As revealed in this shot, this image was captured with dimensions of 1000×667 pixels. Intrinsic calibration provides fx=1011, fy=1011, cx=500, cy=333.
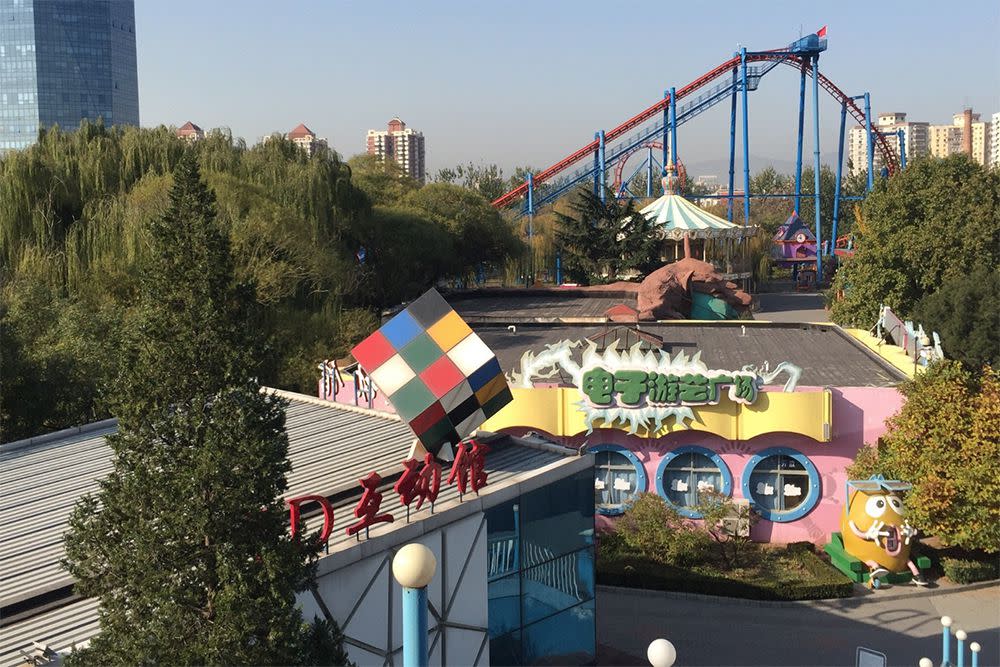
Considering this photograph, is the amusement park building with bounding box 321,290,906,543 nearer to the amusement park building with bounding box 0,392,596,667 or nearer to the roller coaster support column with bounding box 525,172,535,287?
the amusement park building with bounding box 0,392,596,667

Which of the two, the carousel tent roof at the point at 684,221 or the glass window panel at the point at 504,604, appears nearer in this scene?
the glass window panel at the point at 504,604

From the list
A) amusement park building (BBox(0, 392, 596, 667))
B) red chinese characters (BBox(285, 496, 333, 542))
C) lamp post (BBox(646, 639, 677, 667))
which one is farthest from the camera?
amusement park building (BBox(0, 392, 596, 667))

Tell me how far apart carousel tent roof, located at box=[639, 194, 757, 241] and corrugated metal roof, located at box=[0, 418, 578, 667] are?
29478 mm

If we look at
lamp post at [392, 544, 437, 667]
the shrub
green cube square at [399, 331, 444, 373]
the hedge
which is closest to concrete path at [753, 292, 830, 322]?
the shrub

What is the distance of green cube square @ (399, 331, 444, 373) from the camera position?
1297 centimetres

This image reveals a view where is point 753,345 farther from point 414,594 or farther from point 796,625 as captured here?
point 414,594

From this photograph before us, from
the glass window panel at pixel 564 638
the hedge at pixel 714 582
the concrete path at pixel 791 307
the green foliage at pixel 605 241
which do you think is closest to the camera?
the glass window panel at pixel 564 638

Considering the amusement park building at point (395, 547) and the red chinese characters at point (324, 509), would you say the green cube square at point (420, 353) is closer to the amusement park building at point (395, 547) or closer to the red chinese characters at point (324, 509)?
the amusement park building at point (395, 547)

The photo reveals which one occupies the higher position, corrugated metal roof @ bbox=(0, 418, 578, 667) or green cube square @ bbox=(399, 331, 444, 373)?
green cube square @ bbox=(399, 331, 444, 373)

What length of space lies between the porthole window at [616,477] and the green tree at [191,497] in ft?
45.0

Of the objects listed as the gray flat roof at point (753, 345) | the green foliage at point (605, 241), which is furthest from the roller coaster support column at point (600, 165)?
the gray flat roof at point (753, 345)

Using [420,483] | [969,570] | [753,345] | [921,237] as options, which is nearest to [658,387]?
[969,570]

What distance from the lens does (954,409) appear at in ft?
60.5

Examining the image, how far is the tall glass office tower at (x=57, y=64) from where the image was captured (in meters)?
141
